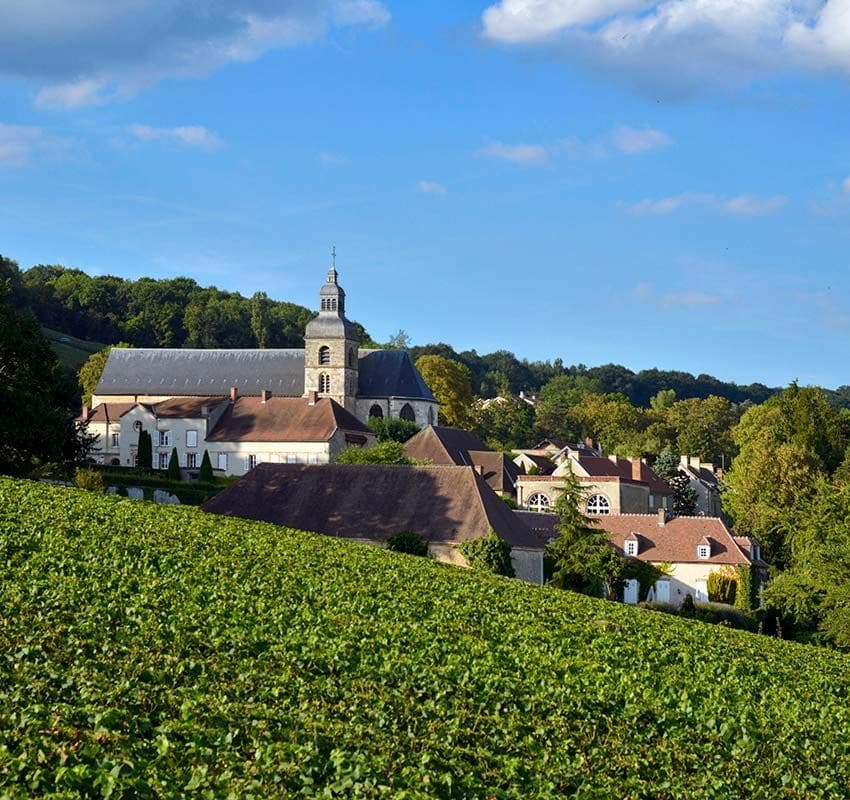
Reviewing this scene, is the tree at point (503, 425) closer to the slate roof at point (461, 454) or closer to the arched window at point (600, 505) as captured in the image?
the slate roof at point (461, 454)

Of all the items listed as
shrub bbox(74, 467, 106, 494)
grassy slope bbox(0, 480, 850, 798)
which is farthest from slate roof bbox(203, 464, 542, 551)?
grassy slope bbox(0, 480, 850, 798)

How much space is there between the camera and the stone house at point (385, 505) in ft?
142

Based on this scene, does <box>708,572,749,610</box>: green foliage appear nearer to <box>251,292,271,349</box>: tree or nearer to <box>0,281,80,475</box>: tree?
<box>0,281,80,475</box>: tree

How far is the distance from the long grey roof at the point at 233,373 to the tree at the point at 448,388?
11933 mm

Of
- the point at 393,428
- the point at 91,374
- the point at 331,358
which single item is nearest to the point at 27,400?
the point at 393,428

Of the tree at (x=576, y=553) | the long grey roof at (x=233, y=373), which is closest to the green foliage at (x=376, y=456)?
the tree at (x=576, y=553)

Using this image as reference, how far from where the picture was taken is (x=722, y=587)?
191 ft

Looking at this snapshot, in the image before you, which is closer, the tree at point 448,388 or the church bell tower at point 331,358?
the church bell tower at point 331,358

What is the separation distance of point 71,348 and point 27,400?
92.9 metres

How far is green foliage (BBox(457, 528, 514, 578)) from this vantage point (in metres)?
41.3

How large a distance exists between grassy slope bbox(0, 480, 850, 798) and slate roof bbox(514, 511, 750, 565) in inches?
1079

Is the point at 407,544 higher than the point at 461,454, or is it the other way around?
the point at 461,454

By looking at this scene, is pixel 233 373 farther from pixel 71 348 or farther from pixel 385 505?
pixel 71 348

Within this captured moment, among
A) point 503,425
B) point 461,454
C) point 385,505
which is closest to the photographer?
point 385,505
